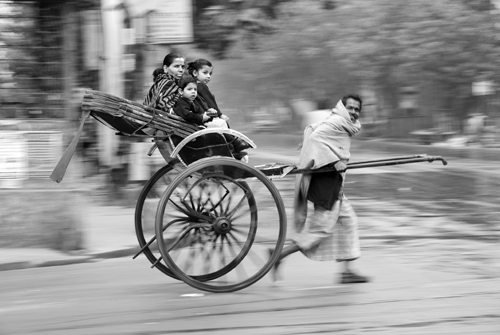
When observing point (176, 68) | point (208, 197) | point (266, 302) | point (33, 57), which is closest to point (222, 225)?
point (208, 197)

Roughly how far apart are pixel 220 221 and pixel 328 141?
1121 mm

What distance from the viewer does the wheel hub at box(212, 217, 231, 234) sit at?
23.2ft

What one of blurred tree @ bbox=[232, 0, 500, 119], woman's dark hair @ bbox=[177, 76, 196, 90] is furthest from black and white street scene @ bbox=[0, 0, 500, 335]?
blurred tree @ bbox=[232, 0, 500, 119]

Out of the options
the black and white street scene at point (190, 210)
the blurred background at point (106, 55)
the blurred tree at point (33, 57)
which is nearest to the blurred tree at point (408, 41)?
the blurred background at point (106, 55)

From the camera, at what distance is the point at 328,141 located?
24.0 ft

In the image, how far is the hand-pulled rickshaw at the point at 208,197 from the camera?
22.7 ft

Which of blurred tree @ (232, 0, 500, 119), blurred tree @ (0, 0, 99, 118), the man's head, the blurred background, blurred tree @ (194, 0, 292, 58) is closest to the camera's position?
the man's head

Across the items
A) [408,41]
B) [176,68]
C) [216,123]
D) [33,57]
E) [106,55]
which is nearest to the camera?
[216,123]

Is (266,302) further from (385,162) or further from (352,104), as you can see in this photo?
(352,104)

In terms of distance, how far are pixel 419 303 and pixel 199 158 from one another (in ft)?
6.80

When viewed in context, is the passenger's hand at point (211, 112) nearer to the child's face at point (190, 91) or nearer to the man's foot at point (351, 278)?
the child's face at point (190, 91)

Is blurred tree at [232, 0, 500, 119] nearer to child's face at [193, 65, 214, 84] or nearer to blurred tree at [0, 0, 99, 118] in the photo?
blurred tree at [0, 0, 99, 118]

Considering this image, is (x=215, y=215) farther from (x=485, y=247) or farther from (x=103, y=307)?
(x=485, y=247)

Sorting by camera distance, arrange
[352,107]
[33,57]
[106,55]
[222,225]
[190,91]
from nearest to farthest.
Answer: [222,225]
[190,91]
[352,107]
[33,57]
[106,55]
